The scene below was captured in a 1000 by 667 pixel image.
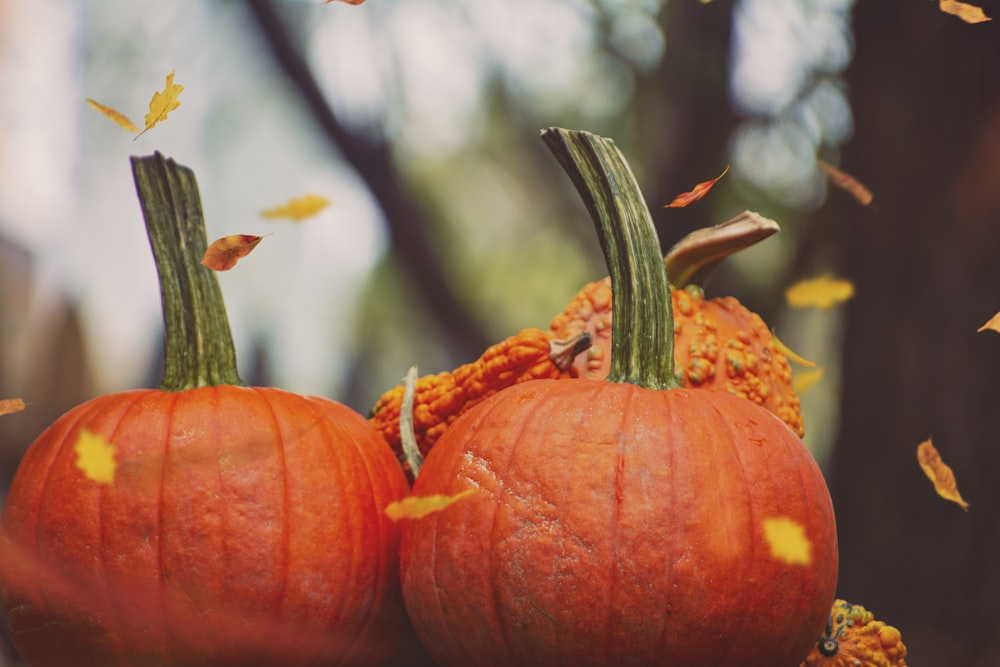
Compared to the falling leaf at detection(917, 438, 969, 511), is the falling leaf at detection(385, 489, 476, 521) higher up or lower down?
higher up

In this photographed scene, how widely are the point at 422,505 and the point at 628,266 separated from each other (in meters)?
0.36

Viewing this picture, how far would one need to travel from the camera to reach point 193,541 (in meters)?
0.98

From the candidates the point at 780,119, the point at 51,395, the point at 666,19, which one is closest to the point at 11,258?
the point at 51,395

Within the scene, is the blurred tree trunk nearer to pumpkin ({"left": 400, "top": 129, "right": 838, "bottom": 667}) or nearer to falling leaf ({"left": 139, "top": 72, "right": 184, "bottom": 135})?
pumpkin ({"left": 400, "top": 129, "right": 838, "bottom": 667})

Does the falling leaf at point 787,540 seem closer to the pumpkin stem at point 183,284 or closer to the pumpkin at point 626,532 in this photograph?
the pumpkin at point 626,532

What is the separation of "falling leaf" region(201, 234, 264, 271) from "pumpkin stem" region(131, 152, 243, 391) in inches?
1.6

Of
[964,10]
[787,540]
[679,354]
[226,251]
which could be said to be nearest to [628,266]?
[679,354]

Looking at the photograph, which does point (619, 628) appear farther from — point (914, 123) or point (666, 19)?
point (666, 19)

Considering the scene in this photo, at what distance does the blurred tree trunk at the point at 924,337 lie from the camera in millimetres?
1950

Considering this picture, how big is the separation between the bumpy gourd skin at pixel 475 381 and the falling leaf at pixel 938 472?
3.82ft

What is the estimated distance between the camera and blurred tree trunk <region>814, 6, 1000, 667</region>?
1950 mm

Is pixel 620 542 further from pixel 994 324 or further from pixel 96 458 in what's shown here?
pixel 994 324

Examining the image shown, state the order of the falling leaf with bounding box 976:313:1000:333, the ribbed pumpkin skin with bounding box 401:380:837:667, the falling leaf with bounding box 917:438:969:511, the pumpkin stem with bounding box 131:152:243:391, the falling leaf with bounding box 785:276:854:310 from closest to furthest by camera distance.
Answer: the ribbed pumpkin skin with bounding box 401:380:837:667 → the pumpkin stem with bounding box 131:152:243:391 → the falling leaf with bounding box 976:313:1000:333 → the falling leaf with bounding box 917:438:969:511 → the falling leaf with bounding box 785:276:854:310

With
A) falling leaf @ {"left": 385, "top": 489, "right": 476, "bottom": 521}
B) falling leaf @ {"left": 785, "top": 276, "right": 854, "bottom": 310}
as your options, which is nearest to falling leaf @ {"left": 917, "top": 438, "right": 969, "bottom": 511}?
falling leaf @ {"left": 785, "top": 276, "right": 854, "bottom": 310}
